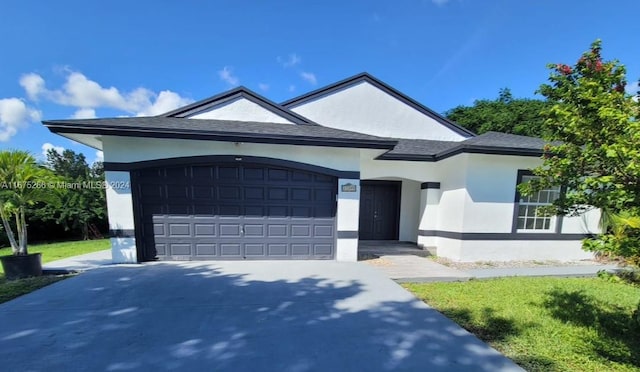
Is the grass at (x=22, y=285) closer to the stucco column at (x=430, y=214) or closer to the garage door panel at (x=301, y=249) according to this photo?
the garage door panel at (x=301, y=249)

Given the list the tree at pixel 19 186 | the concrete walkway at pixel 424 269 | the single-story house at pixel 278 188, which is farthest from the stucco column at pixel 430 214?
the tree at pixel 19 186

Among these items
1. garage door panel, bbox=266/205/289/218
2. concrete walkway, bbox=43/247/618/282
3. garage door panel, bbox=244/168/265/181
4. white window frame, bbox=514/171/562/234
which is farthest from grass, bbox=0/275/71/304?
white window frame, bbox=514/171/562/234

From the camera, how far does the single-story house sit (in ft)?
19.5

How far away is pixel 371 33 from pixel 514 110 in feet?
70.4

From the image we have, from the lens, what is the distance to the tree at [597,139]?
2.32 metres

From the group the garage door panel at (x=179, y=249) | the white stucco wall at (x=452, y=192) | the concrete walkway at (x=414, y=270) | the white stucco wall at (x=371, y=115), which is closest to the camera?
the concrete walkway at (x=414, y=270)

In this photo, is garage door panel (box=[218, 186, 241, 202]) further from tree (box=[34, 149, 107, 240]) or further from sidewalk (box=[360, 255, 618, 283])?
tree (box=[34, 149, 107, 240])

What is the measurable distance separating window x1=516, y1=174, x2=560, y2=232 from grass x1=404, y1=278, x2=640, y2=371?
2005 millimetres

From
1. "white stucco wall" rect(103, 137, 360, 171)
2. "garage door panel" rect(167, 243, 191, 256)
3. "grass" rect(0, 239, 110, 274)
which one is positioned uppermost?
"white stucco wall" rect(103, 137, 360, 171)

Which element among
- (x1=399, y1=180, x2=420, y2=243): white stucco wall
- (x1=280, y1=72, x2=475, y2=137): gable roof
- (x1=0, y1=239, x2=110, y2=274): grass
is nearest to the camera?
(x1=0, y1=239, x2=110, y2=274): grass

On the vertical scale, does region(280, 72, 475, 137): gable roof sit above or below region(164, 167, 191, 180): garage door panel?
above

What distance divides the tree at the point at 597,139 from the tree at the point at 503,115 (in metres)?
24.5

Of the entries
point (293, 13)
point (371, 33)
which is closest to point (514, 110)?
point (371, 33)

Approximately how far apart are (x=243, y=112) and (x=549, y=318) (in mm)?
8015
